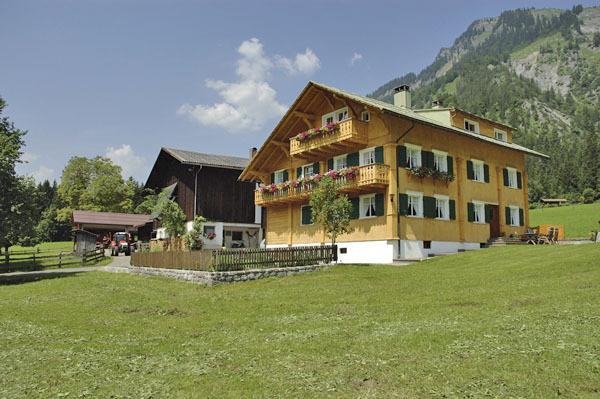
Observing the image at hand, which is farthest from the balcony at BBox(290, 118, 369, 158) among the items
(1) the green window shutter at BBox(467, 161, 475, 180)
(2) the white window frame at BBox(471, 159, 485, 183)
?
(2) the white window frame at BBox(471, 159, 485, 183)

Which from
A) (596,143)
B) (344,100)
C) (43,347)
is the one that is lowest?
(43,347)

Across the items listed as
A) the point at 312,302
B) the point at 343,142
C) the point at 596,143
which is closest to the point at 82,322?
the point at 312,302

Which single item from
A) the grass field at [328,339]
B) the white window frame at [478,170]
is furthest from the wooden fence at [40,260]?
the white window frame at [478,170]

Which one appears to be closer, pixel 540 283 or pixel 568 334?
pixel 568 334

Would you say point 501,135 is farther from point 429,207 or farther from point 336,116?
point 336,116

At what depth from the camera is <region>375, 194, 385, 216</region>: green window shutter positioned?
2815cm

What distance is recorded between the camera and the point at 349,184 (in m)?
28.5

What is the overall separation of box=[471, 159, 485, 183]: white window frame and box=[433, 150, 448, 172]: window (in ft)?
9.89

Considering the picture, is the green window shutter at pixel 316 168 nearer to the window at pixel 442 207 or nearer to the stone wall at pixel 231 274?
the window at pixel 442 207

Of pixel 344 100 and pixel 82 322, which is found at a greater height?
pixel 344 100

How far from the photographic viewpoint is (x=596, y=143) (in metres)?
102

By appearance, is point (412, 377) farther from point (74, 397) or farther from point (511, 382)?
point (74, 397)

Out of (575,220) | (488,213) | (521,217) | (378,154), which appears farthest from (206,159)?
(575,220)

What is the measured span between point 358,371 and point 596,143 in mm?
114595
